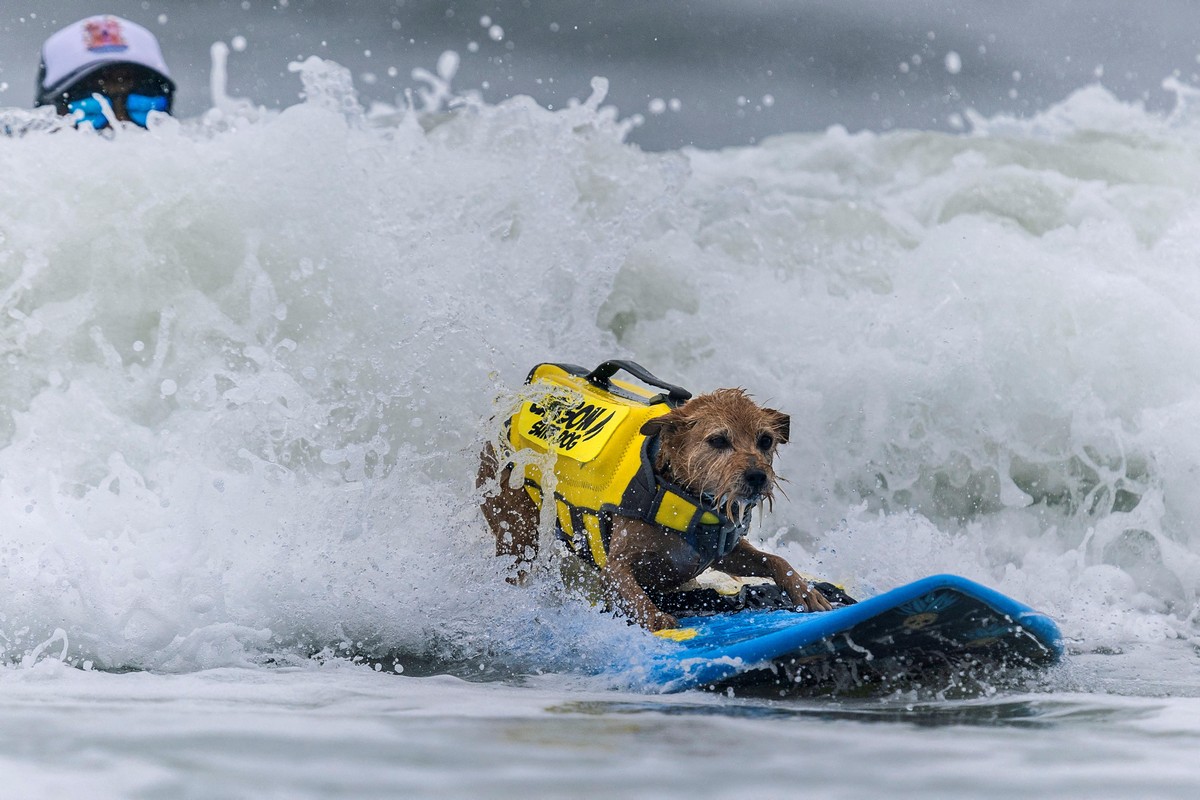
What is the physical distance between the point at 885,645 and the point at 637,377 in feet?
4.56

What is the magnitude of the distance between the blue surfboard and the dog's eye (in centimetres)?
58

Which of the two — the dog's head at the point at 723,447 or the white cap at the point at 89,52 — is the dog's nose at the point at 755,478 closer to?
the dog's head at the point at 723,447

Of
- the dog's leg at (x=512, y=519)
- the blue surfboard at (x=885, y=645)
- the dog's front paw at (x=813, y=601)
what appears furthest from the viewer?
the dog's leg at (x=512, y=519)

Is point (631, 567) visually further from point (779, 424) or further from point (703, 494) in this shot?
point (779, 424)

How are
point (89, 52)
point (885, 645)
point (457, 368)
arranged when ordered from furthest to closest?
point (89, 52) → point (457, 368) → point (885, 645)

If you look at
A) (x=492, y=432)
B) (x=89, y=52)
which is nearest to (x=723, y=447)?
(x=492, y=432)

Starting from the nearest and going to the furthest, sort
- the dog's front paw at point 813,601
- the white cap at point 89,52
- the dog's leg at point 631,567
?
the dog's leg at point 631,567
the dog's front paw at point 813,601
the white cap at point 89,52

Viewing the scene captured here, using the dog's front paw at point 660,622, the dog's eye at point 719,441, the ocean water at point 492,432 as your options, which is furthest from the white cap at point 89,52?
the dog's front paw at point 660,622

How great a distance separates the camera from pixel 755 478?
3.76m

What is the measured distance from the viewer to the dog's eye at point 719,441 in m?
3.83

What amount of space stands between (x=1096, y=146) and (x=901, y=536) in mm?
6028

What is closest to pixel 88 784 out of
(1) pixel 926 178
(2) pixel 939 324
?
(2) pixel 939 324

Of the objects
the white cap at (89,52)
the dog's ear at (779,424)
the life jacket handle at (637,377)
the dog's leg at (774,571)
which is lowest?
the dog's leg at (774,571)

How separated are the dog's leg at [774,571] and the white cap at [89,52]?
Result: 4.56 metres
